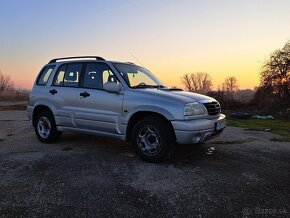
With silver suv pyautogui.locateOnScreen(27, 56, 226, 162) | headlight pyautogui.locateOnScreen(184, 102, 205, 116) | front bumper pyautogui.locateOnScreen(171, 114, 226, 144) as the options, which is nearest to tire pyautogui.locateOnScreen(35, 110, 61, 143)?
silver suv pyautogui.locateOnScreen(27, 56, 226, 162)

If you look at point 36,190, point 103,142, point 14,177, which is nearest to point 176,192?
point 36,190

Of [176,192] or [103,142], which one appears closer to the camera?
[176,192]

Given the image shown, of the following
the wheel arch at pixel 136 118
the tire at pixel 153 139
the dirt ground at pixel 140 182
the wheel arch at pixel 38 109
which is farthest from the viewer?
the wheel arch at pixel 38 109

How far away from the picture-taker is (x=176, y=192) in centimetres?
424

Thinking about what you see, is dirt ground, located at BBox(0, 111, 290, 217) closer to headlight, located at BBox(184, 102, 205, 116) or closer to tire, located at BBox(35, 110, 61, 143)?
tire, located at BBox(35, 110, 61, 143)

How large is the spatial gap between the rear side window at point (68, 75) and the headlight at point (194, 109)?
2.62m

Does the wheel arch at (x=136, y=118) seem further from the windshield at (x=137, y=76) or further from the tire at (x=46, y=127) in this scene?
the tire at (x=46, y=127)

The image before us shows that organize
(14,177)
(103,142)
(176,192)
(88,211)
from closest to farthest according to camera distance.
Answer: (88,211) < (176,192) < (14,177) < (103,142)

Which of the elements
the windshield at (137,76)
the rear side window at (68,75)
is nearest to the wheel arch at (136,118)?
the windshield at (137,76)

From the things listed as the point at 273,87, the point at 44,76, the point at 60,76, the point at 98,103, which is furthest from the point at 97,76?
the point at 273,87

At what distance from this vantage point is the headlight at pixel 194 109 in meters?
5.33

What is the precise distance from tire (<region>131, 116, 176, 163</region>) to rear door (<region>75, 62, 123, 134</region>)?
502 mm

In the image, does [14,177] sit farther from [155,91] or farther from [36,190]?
[155,91]

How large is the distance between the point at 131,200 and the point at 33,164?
243 centimetres
